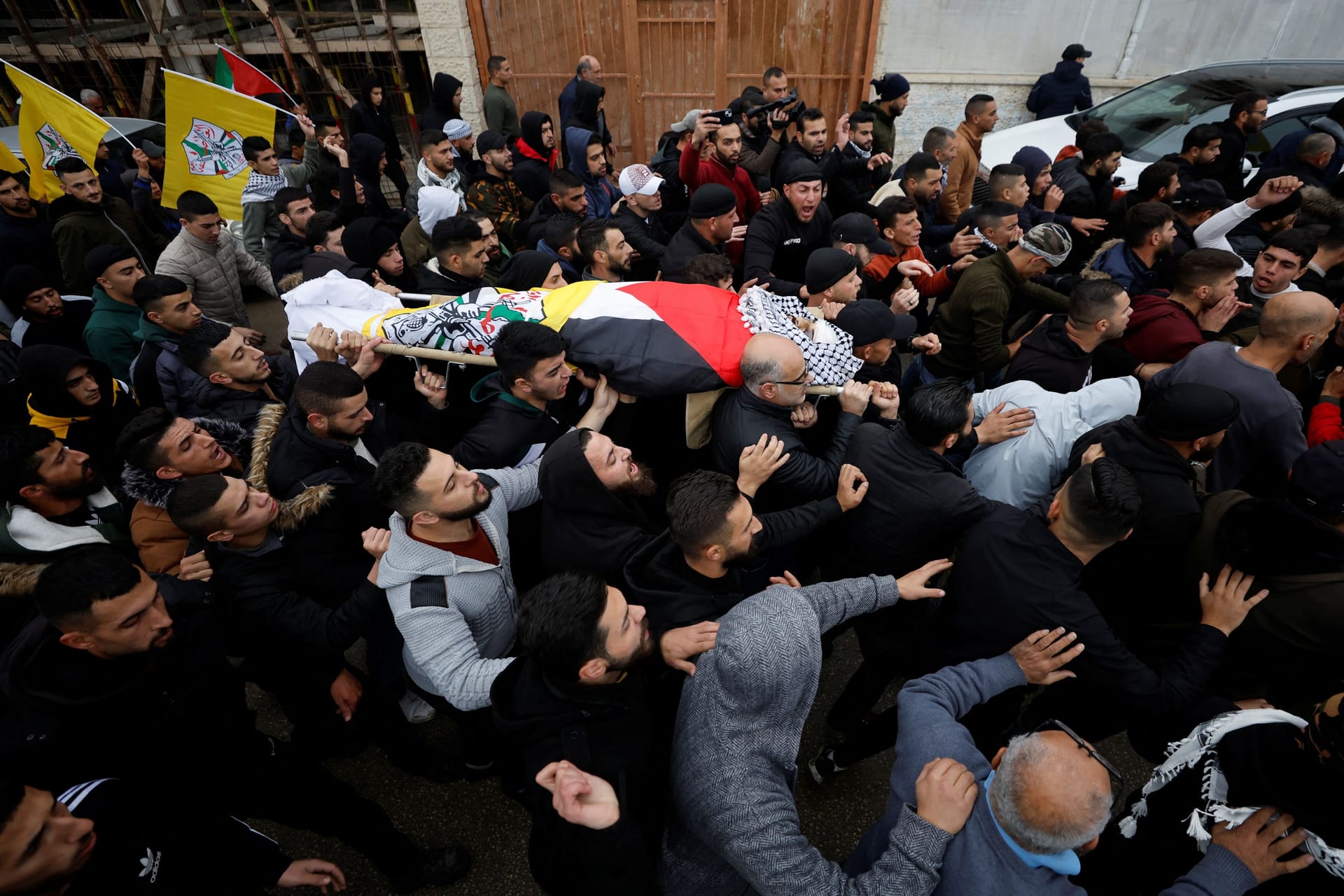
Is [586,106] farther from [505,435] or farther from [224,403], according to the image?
[505,435]

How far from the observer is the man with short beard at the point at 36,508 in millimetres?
2514

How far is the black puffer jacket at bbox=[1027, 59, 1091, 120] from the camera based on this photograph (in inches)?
337

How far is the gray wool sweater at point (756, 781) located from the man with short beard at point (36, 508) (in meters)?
2.54

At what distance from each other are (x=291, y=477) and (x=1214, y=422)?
355 cm

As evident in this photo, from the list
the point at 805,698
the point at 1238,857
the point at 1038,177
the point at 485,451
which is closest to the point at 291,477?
the point at 485,451

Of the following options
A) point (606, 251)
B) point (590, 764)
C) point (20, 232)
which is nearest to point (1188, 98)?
point (606, 251)

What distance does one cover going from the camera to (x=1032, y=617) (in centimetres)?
221

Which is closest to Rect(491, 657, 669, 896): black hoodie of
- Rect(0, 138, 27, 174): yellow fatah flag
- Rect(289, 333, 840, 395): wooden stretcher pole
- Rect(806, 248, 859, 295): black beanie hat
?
Rect(289, 333, 840, 395): wooden stretcher pole

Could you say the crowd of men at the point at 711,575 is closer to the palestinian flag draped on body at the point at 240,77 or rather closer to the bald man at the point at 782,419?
the bald man at the point at 782,419

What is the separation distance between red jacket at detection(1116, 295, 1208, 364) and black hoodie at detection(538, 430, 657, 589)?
2998mm

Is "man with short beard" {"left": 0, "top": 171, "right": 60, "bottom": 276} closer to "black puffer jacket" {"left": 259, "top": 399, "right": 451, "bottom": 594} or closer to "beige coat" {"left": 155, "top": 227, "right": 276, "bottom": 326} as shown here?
"beige coat" {"left": 155, "top": 227, "right": 276, "bottom": 326}

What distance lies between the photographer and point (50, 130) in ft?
18.6

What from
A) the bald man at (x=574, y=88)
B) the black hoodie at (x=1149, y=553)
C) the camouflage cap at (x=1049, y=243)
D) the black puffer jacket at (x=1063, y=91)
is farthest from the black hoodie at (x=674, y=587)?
the black puffer jacket at (x=1063, y=91)

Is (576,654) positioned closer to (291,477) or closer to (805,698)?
(805,698)
